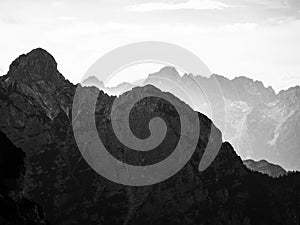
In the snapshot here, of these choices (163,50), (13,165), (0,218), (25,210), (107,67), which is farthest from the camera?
(163,50)

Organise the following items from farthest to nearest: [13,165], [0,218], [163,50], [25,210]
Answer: [163,50]
[13,165]
[25,210]
[0,218]

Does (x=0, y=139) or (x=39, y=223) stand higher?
(x=0, y=139)

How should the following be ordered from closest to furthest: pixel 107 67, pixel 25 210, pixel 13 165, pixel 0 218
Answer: pixel 0 218 < pixel 25 210 < pixel 13 165 < pixel 107 67

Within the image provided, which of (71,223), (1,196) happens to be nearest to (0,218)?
(1,196)

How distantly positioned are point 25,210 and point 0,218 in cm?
1863

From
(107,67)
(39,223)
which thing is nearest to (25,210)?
(39,223)

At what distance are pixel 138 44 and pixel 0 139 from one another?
8278 centimetres

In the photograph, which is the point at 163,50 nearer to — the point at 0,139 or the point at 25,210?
the point at 0,139

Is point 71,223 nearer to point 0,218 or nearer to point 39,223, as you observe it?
point 39,223

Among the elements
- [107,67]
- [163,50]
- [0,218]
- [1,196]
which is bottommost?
[0,218]

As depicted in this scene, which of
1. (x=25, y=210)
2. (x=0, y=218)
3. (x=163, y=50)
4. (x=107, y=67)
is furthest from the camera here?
(x=163, y=50)

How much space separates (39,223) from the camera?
111 metres

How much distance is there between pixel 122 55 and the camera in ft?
555

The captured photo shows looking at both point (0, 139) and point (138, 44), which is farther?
point (138, 44)
